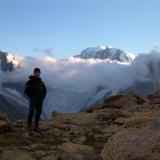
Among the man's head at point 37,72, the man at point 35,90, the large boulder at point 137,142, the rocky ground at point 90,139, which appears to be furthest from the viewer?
the man at point 35,90

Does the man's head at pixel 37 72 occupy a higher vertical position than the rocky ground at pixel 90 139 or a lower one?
higher

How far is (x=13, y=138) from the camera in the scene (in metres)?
25.5

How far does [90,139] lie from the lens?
26.4 metres

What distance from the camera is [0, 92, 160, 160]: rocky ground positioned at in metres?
15.2

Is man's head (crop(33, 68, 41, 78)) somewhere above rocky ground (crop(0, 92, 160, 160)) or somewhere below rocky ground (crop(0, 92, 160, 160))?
above

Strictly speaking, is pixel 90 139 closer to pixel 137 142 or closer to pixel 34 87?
pixel 34 87

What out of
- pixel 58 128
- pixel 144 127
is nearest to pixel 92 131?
pixel 58 128

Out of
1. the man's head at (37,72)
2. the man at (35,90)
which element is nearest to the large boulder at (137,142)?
the man's head at (37,72)

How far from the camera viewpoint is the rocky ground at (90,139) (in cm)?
1523

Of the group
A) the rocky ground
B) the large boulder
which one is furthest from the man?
the large boulder

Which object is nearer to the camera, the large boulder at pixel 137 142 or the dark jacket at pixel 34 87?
the large boulder at pixel 137 142

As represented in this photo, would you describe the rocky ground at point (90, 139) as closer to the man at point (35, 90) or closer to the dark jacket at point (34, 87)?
the man at point (35, 90)

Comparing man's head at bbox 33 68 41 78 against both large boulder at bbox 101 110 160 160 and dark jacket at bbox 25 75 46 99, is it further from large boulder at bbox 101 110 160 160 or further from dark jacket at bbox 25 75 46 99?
large boulder at bbox 101 110 160 160

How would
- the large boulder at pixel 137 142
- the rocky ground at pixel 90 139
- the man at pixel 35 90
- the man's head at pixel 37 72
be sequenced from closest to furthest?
1. the large boulder at pixel 137 142
2. the rocky ground at pixel 90 139
3. the man's head at pixel 37 72
4. the man at pixel 35 90
